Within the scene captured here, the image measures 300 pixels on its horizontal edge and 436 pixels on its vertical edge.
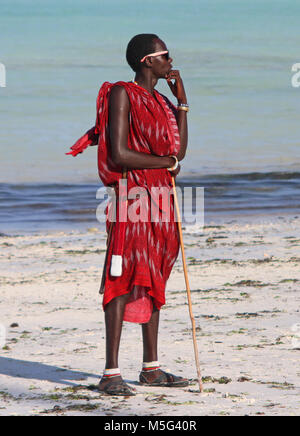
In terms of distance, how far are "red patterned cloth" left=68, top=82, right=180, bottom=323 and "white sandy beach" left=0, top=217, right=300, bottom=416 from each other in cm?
57

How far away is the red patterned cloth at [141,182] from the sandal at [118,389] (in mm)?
365

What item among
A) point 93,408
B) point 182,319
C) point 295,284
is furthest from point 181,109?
point 295,284

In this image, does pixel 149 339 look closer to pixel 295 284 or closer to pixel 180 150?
pixel 180 150

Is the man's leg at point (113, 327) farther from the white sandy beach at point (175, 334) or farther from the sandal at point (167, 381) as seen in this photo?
the sandal at point (167, 381)

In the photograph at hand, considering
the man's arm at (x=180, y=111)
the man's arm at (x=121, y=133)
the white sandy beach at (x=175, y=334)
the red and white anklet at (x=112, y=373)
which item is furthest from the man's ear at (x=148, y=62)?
the white sandy beach at (x=175, y=334)

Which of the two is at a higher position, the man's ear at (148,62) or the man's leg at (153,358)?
the man's ear at (148,62)

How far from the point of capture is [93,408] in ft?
13.3

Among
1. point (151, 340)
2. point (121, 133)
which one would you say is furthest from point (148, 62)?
point (151, 340)

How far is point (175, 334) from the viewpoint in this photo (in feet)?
19.4

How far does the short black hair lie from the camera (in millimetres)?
4391

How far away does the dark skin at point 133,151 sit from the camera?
424cm

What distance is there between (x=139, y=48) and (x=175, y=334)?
2.39 metres

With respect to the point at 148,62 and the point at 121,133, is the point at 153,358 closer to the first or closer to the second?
the point at 121,133
